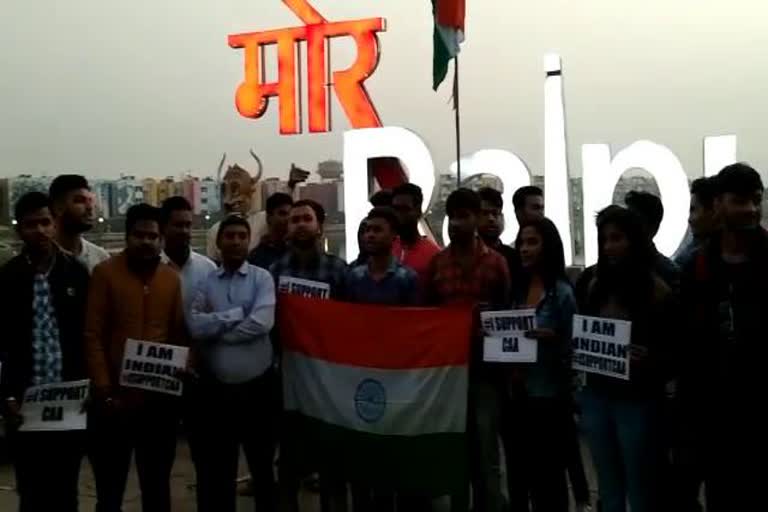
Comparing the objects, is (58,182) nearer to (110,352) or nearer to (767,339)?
(110,352)

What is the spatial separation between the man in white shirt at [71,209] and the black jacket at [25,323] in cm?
51

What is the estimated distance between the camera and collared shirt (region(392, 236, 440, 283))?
18.6 ft

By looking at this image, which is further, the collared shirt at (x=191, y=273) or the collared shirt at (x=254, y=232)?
the collared shirt at (x=254, y=232)

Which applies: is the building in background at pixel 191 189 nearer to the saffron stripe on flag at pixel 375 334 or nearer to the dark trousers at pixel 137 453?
the saffron stripe on flag at pixel 375 334

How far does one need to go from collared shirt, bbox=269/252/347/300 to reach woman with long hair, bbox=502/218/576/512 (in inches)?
41.0

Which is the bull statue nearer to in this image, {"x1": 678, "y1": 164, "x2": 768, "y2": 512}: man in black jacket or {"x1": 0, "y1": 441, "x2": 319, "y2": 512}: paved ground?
{"x1": 0, "y1": 441, "x2": 319, "y2": 512}: paved ground

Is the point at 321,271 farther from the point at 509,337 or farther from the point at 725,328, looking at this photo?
the point at 725,328

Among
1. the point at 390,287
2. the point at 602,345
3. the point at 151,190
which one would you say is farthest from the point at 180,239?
the point at 151,190

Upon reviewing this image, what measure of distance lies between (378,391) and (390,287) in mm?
547

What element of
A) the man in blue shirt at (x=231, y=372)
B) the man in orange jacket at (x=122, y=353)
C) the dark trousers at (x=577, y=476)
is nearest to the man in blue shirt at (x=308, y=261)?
the man in blue shirt at (x=231, y=372)

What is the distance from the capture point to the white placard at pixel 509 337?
4.55 meters

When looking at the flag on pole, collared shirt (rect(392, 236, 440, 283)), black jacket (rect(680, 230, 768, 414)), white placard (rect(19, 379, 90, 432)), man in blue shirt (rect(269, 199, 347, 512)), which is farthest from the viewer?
the flag on pole

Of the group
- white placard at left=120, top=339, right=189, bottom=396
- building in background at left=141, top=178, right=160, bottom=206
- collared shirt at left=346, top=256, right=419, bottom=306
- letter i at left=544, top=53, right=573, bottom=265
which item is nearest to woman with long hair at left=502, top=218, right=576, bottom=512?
collared shirt at left=346, top=256, right=419, bottom=306

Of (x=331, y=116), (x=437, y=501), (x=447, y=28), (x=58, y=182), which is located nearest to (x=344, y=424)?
(x=437, y=501)
